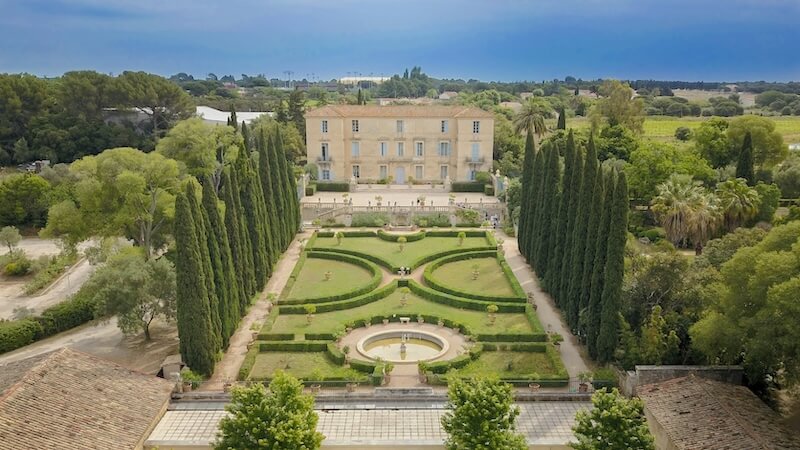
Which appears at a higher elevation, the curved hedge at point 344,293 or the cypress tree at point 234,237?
the cypress tree at point 234,237

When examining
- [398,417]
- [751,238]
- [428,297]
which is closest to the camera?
[398,417]

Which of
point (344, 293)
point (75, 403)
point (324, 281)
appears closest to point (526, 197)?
point (324, 281)

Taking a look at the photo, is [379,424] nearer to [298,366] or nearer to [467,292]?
[298,366]

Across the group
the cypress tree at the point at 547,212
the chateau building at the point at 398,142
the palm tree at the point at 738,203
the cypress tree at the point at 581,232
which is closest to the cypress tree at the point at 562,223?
the cypress tree at the point at 547,212

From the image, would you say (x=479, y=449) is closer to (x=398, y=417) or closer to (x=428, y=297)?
(x=398, y=417)

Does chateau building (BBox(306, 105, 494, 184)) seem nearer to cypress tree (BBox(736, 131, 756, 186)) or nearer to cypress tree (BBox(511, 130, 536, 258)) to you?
cypress tree (BBox(511, 130, 536, 258))

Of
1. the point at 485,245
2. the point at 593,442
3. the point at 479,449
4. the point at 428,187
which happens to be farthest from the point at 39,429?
the point at 428,187

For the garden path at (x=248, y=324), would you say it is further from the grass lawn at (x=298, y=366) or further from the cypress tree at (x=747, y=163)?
the cypress tree at (x=747, y=163)
